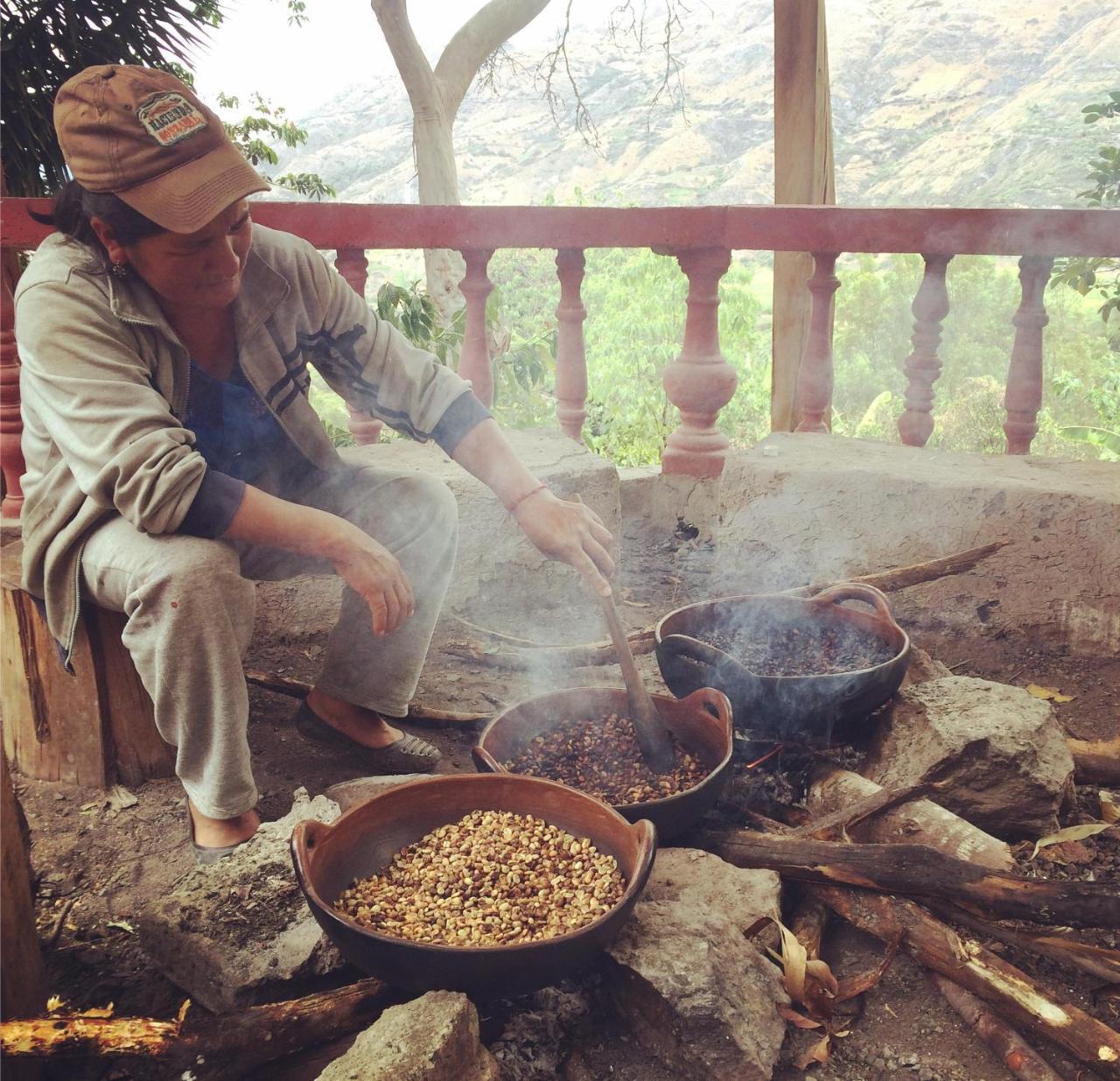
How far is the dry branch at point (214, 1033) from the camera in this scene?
152 cm

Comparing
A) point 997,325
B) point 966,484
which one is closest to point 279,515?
point 966,484

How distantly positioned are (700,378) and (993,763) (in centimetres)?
190

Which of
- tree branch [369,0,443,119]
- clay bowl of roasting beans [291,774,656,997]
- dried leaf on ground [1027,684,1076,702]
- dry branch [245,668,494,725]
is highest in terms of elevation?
tree branch [369,0,443,119]

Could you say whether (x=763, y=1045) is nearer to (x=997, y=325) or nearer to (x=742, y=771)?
(x=742, y=771)

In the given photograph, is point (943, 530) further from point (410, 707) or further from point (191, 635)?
point (191, 635)

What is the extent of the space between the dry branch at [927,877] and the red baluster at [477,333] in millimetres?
2128

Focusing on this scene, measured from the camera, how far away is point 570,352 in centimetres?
391

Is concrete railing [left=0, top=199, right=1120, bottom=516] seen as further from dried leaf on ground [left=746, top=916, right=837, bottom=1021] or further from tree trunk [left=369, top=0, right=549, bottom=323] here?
tree trunk [left=369, top=0, right=549, bottom=323]

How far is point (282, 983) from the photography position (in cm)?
176

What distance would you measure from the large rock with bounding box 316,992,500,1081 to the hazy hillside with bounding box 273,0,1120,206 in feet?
89.3

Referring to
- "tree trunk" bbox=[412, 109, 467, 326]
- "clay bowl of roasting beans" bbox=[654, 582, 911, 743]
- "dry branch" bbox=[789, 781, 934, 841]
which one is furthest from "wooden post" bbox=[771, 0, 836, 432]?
"tree trunk" bbox=[412, 109, 467, 326]

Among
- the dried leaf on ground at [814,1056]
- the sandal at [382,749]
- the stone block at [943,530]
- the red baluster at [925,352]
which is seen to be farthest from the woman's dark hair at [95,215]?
the red baluster at [925,352]

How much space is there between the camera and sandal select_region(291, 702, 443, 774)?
2.65 metres

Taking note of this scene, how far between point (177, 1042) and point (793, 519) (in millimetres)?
2533
